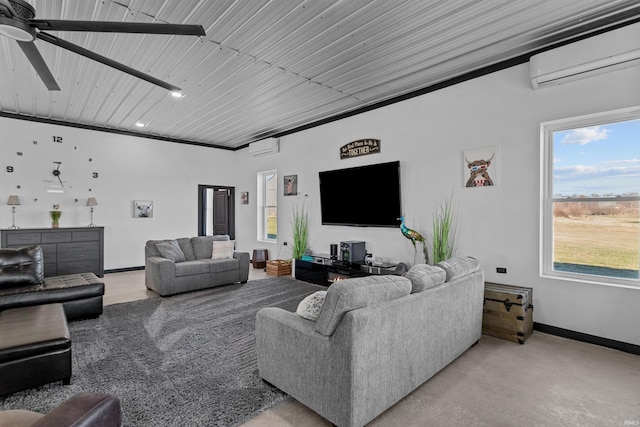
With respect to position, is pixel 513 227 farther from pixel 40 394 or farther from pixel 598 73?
pixel 40 394

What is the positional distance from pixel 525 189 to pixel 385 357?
9.08 ft

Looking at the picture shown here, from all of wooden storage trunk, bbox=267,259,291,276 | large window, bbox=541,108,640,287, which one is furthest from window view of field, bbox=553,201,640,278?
wooden storage trunk, bbox=267,259,291,276

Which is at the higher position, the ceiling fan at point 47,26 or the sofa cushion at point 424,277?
the ceiling fan at point 47,26

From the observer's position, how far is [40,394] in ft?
7.42

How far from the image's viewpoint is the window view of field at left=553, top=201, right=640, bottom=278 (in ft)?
10.1

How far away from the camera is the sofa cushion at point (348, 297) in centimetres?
181

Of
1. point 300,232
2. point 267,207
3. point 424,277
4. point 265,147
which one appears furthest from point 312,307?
point 267,207

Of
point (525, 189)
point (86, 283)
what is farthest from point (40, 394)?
point (525, 189)

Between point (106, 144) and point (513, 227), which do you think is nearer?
point (513, 227)

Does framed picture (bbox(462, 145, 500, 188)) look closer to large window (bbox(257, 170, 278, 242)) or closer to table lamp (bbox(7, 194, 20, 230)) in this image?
large window (bbox(257, 170, 278, 242))

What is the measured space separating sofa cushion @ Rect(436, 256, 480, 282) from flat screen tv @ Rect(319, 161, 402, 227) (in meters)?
1.84

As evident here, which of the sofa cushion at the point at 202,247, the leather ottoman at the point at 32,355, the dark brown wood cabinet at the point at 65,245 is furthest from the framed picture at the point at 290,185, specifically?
the leather ottoman at the point at 32,355

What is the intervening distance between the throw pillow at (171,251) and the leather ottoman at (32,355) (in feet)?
8.66

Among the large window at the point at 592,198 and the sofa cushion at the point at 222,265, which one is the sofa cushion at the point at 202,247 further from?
the large window at the point at 592,198
